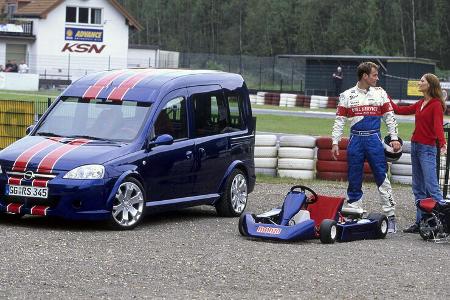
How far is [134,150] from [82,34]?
66241 mm

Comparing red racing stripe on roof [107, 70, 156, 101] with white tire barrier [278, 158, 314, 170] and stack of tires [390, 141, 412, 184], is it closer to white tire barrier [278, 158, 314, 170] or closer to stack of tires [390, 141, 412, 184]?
white tire barrier [278, 158, 314, 170]

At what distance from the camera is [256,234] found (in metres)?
11.2

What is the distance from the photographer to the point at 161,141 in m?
12.3

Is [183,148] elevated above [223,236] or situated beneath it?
elevated above

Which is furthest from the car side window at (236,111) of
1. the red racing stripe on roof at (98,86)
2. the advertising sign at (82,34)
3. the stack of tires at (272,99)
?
the advertising sign at (82,34)

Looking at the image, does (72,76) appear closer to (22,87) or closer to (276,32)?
(22,87)

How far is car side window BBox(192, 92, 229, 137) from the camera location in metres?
13.2

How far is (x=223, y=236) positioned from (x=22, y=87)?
48.6m

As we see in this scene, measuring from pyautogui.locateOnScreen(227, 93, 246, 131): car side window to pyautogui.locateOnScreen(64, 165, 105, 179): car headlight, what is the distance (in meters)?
2.82

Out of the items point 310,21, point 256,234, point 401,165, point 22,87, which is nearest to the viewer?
point 256,234

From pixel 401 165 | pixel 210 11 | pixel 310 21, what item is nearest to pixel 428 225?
pixel 401 165

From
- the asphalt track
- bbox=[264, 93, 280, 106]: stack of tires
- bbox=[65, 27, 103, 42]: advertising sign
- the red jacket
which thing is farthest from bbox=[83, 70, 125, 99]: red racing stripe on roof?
bbox=[65, 27, 103, 42]: advertising sign

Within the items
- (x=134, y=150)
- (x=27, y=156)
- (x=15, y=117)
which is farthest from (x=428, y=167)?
(x=15, y=117)

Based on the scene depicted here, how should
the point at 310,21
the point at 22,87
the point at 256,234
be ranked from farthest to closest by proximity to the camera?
the point at 310,21, the point at 22,87, the point at 256,234
